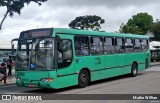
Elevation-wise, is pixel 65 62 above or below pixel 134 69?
above

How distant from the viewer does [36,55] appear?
14.0m

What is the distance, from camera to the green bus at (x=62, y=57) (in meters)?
13.8

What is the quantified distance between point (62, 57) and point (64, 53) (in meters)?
0.28

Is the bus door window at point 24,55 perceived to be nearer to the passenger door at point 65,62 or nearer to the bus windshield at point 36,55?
the bus windshield at point 36,55

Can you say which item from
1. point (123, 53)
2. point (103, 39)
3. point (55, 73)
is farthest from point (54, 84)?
point (123, 53)

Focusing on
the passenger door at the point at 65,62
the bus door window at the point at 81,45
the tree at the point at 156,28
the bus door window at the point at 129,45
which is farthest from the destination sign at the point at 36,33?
the tree at the point at 156,28

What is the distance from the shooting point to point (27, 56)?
562 inches

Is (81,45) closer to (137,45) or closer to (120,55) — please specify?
(120,55)

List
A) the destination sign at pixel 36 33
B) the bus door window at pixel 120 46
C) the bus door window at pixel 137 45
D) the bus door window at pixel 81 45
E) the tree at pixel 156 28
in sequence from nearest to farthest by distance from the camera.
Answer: the destination sign at pixel 36 33 < the bus door window at pixel 81 45 < the bus door window at pixel 120 46 < the bus door window at pixel 137 45 < the tree at pixel 156 28

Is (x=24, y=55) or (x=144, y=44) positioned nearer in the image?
(x=24, y=55)

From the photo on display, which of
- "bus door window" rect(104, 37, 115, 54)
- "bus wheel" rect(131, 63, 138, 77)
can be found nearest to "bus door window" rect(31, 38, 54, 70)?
"bus door window" rect(104, 37, 115, 54)

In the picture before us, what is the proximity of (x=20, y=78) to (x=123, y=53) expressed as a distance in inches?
288

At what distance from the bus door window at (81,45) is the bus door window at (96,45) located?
461 millimetres

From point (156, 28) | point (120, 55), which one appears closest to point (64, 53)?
point (120, 55)
